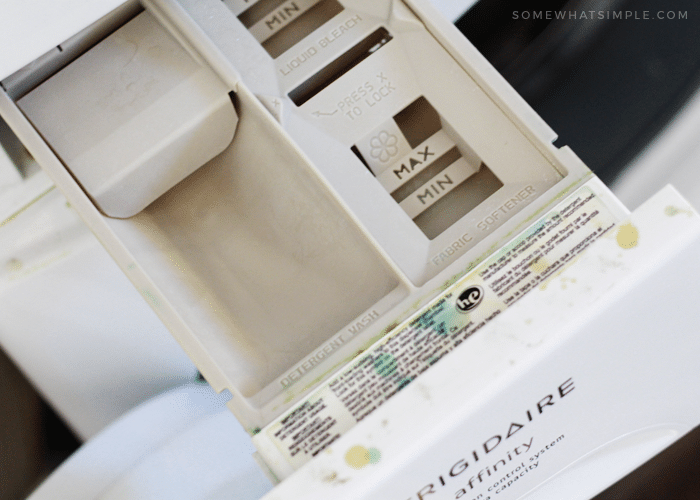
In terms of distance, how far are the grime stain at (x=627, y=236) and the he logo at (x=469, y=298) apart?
11cm

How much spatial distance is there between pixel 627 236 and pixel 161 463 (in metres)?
0.71

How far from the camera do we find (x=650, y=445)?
26.0 inches

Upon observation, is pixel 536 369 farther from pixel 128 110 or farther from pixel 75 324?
pixel 75 324

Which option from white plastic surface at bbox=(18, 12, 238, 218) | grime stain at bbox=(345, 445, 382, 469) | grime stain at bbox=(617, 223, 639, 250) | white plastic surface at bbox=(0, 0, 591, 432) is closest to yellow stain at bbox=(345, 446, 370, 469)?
grime stain at bbox=(345, 445, 382, 469)

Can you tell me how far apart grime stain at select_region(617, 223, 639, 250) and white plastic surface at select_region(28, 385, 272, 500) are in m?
0.61

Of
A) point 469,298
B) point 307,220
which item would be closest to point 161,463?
point 307,220

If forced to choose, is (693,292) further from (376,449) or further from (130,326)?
(130,326)

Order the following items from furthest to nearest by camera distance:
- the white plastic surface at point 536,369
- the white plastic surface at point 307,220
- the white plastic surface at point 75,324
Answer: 1. the white plastic surface at point 75,324
2. the white plastic surface at point 307,220
3. the white plastic surface at point 536,369

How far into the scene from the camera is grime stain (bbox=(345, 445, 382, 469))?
38cm

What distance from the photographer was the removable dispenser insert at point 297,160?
1.72 feet

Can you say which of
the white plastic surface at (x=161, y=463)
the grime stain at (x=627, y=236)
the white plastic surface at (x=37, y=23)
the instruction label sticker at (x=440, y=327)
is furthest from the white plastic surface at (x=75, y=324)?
the grime stain at (x=627, y=236)

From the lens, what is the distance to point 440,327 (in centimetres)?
47

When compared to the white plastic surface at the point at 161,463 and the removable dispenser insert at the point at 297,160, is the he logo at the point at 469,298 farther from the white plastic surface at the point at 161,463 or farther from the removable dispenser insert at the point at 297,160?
the white plastic surface at the point at 161,463

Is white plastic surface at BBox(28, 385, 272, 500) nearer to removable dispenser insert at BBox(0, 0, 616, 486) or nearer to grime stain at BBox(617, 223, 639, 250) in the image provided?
removable dispenser insert at BBox(0, 0, 616, 486)
